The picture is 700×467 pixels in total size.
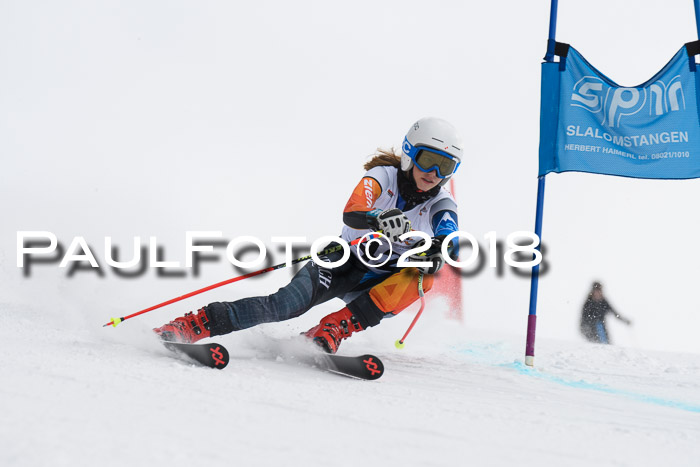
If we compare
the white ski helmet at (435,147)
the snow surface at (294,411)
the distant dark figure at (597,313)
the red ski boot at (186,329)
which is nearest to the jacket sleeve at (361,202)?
the white ski helmet at (435,147)

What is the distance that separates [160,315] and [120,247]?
7.35ft

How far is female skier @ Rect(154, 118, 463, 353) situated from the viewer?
3.16 metres

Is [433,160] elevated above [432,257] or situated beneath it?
elevated above

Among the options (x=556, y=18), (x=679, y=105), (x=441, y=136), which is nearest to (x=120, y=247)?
(x=441, y=136)

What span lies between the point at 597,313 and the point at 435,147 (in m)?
5.90

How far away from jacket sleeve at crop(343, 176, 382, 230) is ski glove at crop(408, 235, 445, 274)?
1.19 feet

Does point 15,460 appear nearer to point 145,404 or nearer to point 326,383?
point 145,404

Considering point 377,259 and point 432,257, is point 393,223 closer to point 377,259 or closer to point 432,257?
point 432,257

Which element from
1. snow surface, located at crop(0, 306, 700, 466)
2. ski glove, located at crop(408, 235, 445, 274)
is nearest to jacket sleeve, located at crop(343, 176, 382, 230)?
ski glove, located at crop(408, 235, 445, 274)

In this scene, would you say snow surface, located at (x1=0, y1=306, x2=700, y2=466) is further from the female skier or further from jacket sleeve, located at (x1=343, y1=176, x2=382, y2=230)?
jacket sleeve, located at (x1=343, y1=176, x2=382, y2=230)

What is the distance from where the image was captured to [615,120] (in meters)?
4.38

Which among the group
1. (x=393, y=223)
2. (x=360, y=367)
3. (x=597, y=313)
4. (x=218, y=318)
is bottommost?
(x=597, y=313)

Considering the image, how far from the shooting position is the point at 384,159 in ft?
12.7

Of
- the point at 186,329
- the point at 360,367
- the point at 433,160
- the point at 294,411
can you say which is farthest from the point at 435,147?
the point at 294,411
